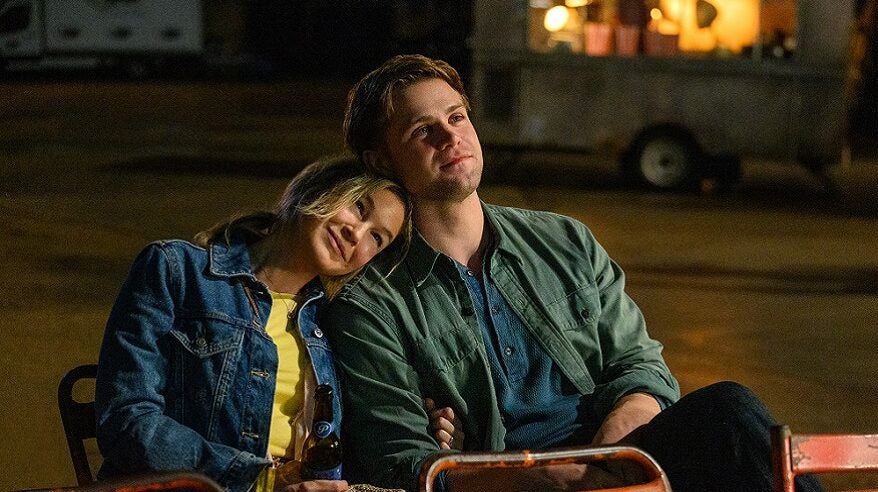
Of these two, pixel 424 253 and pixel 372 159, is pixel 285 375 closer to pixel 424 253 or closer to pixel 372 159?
pixel 424 253

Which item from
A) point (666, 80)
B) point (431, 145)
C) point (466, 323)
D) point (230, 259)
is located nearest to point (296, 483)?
point (230, 259)

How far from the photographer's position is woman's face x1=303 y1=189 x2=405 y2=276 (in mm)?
3043

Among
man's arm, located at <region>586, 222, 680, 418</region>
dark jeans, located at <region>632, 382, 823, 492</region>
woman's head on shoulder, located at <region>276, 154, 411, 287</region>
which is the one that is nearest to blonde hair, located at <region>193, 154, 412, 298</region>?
woman's head on shoulder, located at <region>276, 154, 411, 287</region>

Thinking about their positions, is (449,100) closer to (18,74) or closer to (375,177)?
(375,177)

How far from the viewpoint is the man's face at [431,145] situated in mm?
3260

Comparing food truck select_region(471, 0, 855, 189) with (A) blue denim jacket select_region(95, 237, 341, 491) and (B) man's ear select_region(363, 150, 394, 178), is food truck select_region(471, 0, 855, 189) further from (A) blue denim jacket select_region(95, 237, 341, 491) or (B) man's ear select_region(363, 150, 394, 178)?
(A) blue denim jacket select_region(95, 237, 341, 491)

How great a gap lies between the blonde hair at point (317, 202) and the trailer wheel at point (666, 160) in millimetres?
9568

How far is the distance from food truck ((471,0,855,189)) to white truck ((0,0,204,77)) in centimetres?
1501

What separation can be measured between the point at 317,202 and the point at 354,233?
0.12m

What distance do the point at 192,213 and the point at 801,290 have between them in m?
5.00

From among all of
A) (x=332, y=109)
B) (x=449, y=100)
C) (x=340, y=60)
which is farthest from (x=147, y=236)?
(x=340, y=60)

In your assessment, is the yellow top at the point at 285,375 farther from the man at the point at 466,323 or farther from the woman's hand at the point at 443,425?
the woman's hand at the point at 443,425

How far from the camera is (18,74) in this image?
87.7ft

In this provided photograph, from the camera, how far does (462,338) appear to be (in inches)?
126
